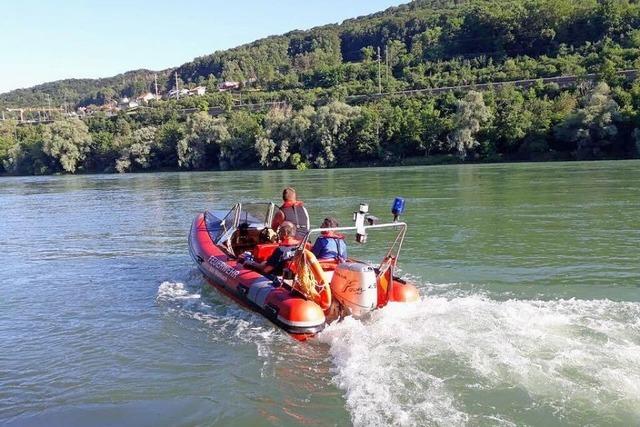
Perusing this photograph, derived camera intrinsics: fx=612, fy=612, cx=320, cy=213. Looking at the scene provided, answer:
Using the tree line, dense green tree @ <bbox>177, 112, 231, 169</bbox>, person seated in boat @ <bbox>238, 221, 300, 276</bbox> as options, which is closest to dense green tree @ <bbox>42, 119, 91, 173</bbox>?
the tree line

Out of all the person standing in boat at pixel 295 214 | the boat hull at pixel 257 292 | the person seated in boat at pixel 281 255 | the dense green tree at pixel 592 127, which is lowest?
the boat hull at pixel 257 292

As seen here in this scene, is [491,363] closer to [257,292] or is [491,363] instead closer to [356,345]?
[356,345]

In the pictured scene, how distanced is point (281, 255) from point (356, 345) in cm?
265

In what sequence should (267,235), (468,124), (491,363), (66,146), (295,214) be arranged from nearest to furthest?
(491,363) → (295,214) → (267,235) → (468,124) → (66,146)

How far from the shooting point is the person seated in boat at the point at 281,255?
9.37 m

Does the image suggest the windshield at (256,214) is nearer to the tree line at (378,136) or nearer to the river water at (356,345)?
the river water at (356,345)

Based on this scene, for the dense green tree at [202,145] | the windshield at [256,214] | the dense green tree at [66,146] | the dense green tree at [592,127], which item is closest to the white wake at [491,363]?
the windshield at [256,214]

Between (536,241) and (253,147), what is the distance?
5300 cm

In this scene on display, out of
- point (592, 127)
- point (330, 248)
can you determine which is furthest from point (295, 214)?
point (592, 127)

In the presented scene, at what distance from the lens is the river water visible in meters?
5.86

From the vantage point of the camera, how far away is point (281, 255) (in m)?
9.57

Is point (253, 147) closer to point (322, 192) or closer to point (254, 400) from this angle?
point (322, 192)

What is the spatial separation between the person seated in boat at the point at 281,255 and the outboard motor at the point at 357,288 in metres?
1.47

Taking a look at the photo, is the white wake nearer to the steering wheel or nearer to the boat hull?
the boat hull
